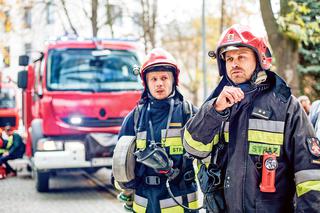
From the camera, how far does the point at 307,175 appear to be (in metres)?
2.90

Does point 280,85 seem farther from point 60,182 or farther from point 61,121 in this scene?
point 60,182

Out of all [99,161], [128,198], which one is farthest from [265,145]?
[99,161]

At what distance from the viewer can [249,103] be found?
3125 mm

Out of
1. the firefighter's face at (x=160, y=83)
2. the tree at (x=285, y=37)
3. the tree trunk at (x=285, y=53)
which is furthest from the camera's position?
the tree trunk at (x=285, y=53)

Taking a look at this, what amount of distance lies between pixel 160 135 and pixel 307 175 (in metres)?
1.50

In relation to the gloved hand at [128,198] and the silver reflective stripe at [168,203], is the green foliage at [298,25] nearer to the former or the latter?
the gloved hand at [128,198]

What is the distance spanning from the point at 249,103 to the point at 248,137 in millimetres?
180

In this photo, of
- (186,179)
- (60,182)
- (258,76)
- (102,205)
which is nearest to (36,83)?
(60,182)

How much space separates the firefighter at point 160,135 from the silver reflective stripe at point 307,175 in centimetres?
131

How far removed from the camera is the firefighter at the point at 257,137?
2.96m

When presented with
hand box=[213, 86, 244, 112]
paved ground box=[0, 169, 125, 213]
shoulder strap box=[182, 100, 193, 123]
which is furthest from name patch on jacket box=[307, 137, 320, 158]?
paved ground box=[0, 169, 125, 213]

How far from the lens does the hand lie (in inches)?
117

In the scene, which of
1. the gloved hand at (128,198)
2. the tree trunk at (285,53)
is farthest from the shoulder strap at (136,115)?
the tree trunk at (285,53)

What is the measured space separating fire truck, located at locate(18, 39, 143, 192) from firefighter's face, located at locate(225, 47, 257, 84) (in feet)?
21.7
